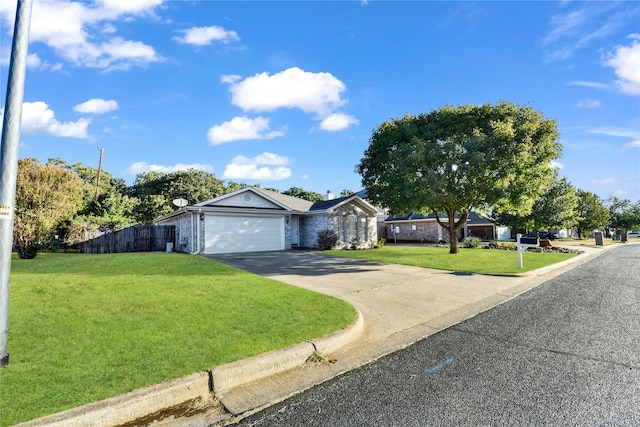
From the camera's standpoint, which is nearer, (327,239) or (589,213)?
(327,239)

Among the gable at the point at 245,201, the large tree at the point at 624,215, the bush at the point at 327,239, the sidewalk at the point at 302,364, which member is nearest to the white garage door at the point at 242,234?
the gable at the point at 245,201

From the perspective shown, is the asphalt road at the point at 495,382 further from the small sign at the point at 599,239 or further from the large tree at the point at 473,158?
the small sign at the point at 599,239

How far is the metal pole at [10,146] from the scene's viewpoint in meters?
3.56

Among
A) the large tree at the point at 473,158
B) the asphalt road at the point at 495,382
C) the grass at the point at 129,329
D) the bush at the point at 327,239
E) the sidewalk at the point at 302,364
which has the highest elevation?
the large tree at the point at 473,158

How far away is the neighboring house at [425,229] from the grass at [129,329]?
88.1 ft

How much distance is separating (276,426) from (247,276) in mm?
7206

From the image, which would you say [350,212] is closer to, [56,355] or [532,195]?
[532,195]

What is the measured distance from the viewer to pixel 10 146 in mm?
3658

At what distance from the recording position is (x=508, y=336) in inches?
201

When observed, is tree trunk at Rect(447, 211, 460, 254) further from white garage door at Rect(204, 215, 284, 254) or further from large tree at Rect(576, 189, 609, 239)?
large tree at Rect(576, 189, 609, 239)

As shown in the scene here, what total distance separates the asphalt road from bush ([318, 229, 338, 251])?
1706 centimetres

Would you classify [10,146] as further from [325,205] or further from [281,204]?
[325,205]

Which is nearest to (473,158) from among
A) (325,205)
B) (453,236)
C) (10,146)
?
(453,236)

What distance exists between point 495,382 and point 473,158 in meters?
13.8
